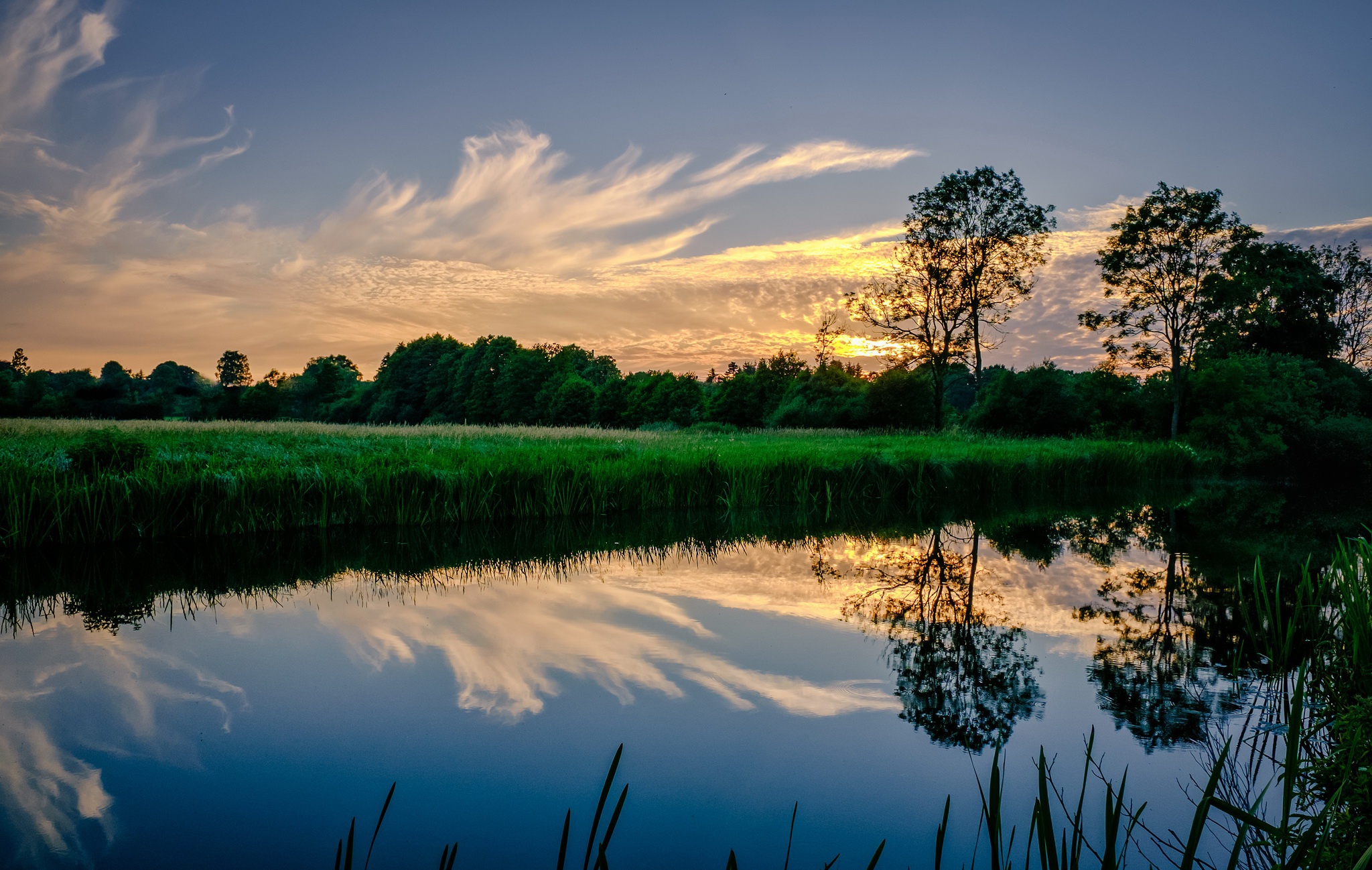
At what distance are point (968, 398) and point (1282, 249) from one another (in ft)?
78.7

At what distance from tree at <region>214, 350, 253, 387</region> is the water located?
2436 inches

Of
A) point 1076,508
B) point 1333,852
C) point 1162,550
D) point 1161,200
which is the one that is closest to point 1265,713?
point 1333,852

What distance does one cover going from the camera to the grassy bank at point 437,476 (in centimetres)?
694

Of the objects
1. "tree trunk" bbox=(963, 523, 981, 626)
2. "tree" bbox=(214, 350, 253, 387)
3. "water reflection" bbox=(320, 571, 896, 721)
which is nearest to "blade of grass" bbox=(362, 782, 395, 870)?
"water reflection" bbox=(320, 571, 896, 721)

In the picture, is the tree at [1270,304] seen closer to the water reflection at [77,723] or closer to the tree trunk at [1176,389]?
the tree trunk at [1176,389]

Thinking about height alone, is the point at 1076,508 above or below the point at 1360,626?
below

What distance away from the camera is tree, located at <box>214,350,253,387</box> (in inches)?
2314

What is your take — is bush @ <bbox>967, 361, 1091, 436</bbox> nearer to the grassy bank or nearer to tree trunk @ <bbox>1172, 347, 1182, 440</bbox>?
tree trunk @ <bbox>1172, 347, 1182, 440</bbox>

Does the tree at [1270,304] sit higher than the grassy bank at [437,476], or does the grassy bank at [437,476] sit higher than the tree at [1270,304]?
the tree at [1270,304]

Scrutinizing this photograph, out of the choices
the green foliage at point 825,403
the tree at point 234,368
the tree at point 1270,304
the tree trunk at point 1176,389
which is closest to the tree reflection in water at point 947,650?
the tree trunk at point 1176,389

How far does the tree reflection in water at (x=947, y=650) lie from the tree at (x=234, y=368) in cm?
6503

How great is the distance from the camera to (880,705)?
337 centimetres

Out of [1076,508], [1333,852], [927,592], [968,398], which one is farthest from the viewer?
[968,398]

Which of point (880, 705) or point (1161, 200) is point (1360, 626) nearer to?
point (880, 705)
